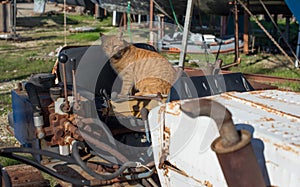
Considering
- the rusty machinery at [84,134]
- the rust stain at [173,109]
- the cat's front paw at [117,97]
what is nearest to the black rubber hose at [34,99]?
the rusty machinery at [84,134]

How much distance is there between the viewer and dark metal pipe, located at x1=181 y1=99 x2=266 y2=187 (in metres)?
1.35

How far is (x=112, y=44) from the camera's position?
382cm

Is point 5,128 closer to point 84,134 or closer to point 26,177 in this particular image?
point 84,134

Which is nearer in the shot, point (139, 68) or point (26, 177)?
point (26, 177)

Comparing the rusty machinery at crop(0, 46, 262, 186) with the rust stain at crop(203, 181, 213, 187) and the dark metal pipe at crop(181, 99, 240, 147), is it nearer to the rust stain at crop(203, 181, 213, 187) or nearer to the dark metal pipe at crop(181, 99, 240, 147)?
the rust stain at crop(203, 181, 213, 187)

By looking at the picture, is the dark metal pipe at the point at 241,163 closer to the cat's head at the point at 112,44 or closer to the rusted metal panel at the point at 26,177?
the rusted metal panel at the point at 26,177

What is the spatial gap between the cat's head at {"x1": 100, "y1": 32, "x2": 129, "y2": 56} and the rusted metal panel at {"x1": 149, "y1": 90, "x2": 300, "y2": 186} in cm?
167

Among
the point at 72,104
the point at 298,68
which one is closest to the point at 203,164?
the point at 72,104

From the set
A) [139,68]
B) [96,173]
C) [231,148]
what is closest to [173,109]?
[96,173]

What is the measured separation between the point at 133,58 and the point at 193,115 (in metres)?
2.34

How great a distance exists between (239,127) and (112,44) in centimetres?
225

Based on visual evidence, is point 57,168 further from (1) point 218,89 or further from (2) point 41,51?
(2) point 41,51

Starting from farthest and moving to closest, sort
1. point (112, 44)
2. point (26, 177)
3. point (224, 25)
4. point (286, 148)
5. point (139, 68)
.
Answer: point (224, 25)
point (112, 44)
point (139, 68)
point (26, 177)
point (286, 148)

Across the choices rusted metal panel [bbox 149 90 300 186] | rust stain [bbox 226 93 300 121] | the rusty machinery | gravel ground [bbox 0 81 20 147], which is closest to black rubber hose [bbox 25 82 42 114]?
the rusty machinery
